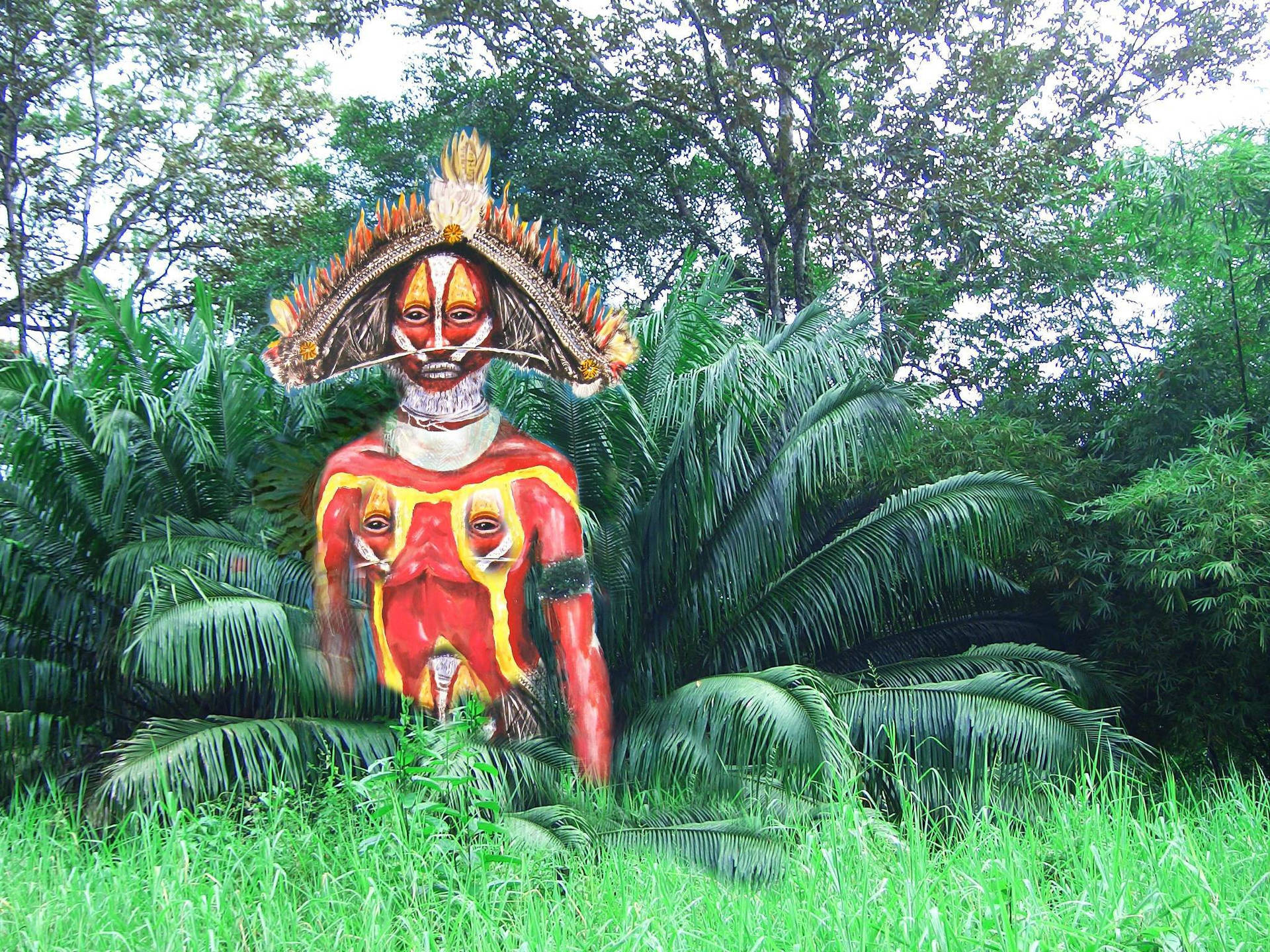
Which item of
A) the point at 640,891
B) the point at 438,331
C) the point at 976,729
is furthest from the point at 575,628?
the point at 640,891

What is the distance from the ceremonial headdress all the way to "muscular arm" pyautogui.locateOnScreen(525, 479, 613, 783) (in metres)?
0.90

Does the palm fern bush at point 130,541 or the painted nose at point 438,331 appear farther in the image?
the painted nose at point 438,331

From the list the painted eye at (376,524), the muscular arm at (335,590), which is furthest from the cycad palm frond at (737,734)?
the painted eye at (376,524)

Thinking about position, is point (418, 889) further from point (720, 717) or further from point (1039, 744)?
point (1039, 744)

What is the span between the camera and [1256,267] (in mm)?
8766

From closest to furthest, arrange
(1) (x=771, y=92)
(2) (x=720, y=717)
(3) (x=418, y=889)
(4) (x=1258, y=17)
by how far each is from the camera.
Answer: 1. (3) (x=418, y=889)
2. (2) (x=720, y=717)
3. (1) (x=771, y=92)
4. (4) (x=1258, y=17)

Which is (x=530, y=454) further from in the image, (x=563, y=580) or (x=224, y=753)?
(x=224, y=753)

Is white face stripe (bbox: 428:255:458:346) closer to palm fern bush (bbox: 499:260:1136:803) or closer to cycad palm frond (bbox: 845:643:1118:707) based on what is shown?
palm fern bush (bbox: 499:260:1136:803)

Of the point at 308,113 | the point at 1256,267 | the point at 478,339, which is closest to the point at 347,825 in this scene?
the point at 478,339

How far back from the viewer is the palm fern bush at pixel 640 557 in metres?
6.85

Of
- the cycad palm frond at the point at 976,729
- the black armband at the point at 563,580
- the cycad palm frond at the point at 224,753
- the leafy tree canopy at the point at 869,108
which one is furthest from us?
the leafy tree canopy at the point at 869,108

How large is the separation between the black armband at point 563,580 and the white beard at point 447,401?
963mm

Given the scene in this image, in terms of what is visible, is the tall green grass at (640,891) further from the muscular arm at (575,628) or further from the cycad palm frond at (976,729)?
the muscular arm at (575,628)

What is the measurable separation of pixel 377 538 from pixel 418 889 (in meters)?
2.92
